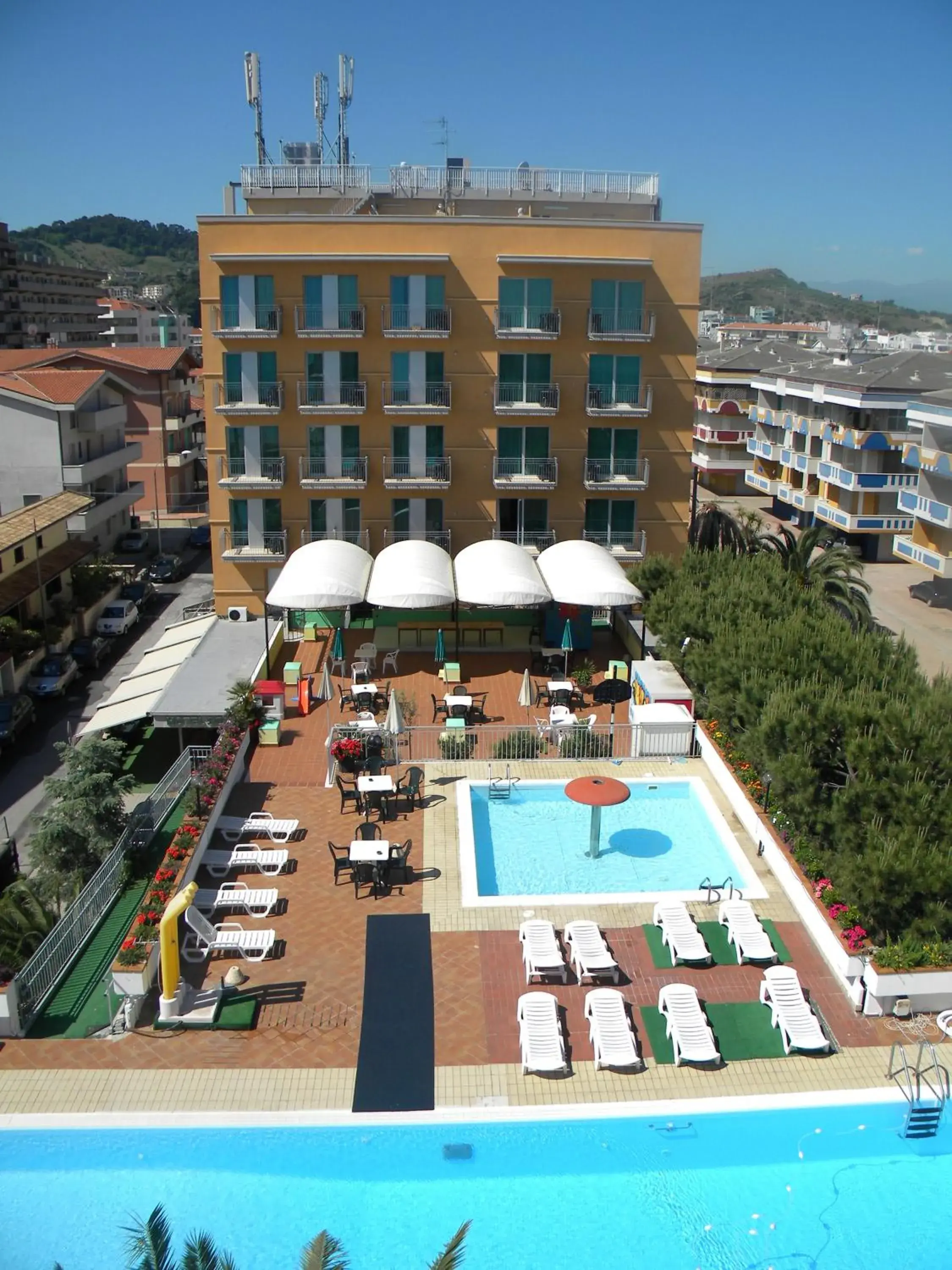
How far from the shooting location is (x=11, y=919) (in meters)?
18.9

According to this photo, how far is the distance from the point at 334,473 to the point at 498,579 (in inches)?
371

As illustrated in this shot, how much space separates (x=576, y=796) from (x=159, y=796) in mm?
9736

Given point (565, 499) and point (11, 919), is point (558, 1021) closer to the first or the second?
point (11, 919)

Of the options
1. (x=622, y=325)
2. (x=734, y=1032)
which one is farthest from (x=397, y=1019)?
(x=622, y=325)

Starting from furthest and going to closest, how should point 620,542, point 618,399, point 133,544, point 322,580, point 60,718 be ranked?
1. point 133,544
2. point 620,542
3. point 618,399
4. point 60,718
5. point 322,580

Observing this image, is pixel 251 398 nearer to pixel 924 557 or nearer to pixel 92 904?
pixel 92 904

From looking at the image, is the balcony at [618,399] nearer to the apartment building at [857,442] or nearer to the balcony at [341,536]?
the balcony at [341,536]

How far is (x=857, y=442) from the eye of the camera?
55.6 metres

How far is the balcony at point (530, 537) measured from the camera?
37.0m

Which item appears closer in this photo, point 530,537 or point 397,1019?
point 397,1019

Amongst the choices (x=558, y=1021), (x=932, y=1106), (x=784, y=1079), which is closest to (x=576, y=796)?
(x=558, y=1021)

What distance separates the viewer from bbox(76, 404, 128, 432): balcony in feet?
159

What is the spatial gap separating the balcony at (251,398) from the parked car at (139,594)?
1343cm

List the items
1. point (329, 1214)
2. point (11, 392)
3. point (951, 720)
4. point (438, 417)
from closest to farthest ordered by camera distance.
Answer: point (329, 1214), point (951, 720), point (438, 417), point (11, 392)
